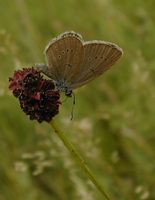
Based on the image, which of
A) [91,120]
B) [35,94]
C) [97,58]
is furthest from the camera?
[91,120]

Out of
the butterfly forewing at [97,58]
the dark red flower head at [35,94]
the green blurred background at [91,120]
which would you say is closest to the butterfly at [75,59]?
the butterfly forewing at [97,58]

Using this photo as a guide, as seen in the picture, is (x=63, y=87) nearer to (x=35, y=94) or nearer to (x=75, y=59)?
(x=75, y=59)

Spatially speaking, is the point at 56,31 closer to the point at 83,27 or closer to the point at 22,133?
the point at 83,27

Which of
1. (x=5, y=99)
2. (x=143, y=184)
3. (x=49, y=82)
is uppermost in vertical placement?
(x=5, y=99)

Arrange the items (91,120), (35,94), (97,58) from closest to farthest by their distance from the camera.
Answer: (35,94)
(97,58)
(91,120)

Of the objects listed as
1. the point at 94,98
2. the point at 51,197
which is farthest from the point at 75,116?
the point at 51,197

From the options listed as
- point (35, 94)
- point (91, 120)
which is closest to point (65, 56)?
point (35, 94)

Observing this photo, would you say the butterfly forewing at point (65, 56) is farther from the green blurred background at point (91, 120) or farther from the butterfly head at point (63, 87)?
the green blurred background at point (91, 120)
